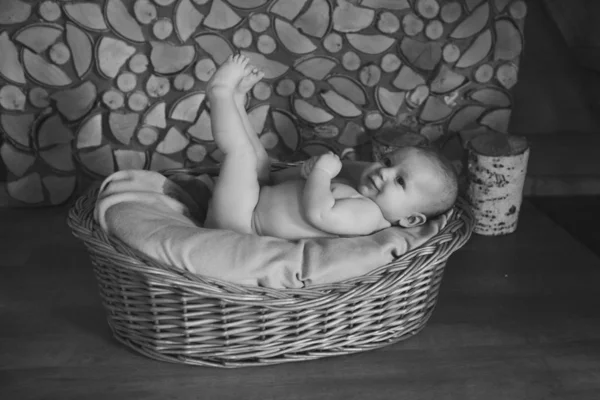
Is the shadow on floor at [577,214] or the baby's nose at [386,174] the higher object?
the baby's nose at [386,174]

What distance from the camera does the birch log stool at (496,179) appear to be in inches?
72.4

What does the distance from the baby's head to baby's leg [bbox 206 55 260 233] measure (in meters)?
0.25

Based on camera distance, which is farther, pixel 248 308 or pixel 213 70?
pixel 213 70

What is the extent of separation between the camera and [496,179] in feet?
6.08

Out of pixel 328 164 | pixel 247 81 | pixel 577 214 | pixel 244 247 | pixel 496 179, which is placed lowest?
pixel 577 214

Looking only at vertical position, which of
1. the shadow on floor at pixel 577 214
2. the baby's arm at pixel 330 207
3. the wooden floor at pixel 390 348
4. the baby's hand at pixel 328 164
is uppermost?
the baby's hand at pixel 328 164

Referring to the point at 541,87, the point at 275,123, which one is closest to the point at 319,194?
the point at 275,123

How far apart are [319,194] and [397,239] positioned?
18 centimetres

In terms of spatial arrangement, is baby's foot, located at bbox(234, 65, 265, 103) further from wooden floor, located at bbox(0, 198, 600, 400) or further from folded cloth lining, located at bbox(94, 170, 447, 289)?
wooden floor, located at bbox(0, 198, 600, 400)

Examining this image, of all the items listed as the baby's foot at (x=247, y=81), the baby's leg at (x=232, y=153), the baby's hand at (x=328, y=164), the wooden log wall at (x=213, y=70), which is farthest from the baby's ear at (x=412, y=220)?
the wooden log wall at (x=213, y=70)

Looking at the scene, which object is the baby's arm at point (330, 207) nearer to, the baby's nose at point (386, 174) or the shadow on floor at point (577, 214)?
the baby's nose at point (386, 174)

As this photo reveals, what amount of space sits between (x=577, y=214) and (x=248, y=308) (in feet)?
4.33

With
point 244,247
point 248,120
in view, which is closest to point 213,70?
point 248,120

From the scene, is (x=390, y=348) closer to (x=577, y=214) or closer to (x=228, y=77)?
(x=228, y=77)
